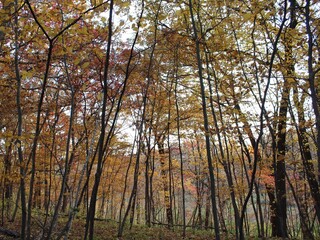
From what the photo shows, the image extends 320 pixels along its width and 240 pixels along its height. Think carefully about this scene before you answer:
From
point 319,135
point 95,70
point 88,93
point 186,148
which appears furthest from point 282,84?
point 186,148

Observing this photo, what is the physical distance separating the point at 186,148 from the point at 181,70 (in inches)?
404

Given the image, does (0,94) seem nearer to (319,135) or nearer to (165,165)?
(319,135)

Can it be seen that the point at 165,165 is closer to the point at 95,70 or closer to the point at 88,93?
the point at 88,93

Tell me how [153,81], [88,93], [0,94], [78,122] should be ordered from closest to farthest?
[0,94]
[88,93]
[153,81]
[78,122]

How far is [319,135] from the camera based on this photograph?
2.87 meters

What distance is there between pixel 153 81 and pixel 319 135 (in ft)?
23.8

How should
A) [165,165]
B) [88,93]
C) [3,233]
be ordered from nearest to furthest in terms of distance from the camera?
[3,233], [88,93], [165,165]

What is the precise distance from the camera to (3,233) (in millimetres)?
6996

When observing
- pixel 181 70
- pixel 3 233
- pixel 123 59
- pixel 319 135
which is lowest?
pixel 3 233

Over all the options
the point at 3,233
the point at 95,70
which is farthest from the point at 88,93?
the point at 3,233

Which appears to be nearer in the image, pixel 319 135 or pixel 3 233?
pixel 319 135

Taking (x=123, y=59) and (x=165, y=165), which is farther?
(x=165, y=165)

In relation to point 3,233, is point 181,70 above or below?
above

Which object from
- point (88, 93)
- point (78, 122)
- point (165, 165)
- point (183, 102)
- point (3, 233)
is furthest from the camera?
point (165, 165)
